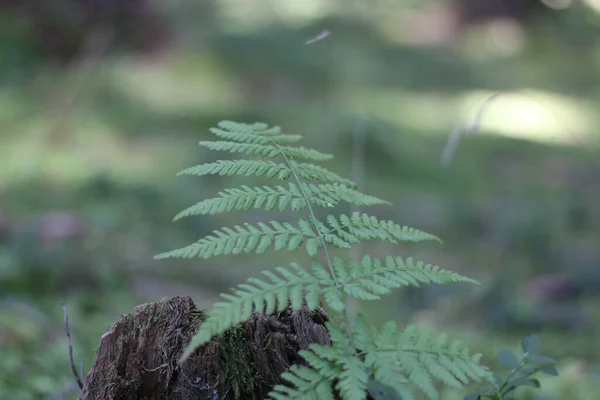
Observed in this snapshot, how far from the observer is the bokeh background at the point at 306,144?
12.5 feet

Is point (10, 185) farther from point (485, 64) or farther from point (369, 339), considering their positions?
point (485, 64)

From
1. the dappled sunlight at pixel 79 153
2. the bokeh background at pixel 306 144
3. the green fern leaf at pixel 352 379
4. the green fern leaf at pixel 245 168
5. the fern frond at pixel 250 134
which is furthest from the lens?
the dappled sunlight at pixel 79 153

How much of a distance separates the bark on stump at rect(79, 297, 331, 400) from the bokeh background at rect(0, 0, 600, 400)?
32.0 inches

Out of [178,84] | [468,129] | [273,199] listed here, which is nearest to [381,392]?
[273,199]

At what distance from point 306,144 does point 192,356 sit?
5.38 metres

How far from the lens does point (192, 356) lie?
4.64 ft

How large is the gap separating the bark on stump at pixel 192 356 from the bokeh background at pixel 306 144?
812 mm

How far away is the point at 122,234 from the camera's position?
16.3 ft

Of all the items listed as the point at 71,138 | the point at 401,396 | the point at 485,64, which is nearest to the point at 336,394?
the point at 401,396

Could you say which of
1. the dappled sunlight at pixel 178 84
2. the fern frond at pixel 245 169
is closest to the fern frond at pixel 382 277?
the fern frond at pixel 245 169

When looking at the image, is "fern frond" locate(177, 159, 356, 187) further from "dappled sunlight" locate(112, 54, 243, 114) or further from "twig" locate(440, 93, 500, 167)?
"dappled sunlight" locate(112, 54, 243, 114)

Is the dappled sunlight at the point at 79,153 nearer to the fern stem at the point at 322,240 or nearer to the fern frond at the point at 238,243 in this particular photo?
the fern stem at the point at 322,240

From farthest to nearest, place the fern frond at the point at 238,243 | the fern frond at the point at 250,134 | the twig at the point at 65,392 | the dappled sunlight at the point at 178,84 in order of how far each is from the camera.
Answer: the dappled sunlight at the point at 178,84
the twig at the point at 65,392
the fern frond at the point at 250,134
the fern frond at the point at 238,243

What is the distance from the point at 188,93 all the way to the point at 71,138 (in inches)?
71.6
